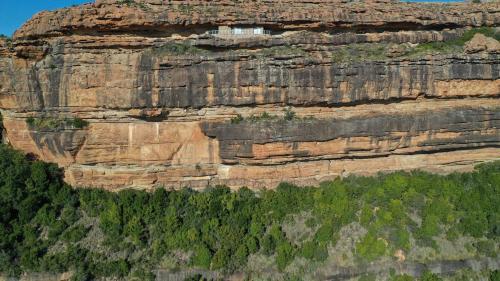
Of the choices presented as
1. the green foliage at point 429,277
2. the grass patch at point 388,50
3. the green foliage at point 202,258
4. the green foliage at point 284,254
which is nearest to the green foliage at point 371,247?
the green foliage at point 429,277

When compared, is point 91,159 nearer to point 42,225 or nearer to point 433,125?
point 42,225

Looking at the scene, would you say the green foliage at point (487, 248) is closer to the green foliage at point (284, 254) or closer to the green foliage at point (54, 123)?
the green foliage at point (284, 254)

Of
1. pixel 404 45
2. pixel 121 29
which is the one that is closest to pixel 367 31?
pixel 404 45

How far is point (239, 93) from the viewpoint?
2159 cm

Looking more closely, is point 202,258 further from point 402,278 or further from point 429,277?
point 429,277

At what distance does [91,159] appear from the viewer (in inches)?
878

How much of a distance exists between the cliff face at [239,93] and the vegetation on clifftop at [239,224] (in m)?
1.38

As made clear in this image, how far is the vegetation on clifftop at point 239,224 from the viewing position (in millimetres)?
19719

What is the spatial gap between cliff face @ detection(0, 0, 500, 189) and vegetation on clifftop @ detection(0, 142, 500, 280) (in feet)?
4.52

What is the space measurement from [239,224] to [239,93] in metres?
Answer: 7.11

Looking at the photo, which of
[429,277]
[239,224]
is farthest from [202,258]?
[429,277]

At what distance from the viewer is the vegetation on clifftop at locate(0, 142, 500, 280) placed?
19719 millimetres

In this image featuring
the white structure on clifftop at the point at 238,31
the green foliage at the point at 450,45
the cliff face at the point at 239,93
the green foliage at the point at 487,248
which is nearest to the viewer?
the green foliage at the point at 487,248

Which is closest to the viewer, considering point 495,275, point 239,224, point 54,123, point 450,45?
point 495,275
